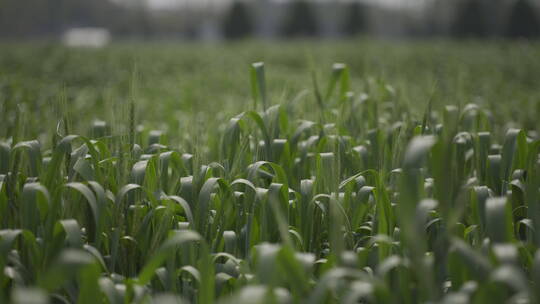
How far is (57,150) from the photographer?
1.76 meters

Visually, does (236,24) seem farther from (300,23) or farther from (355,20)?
(355,20)

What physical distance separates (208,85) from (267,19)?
72.8 metres

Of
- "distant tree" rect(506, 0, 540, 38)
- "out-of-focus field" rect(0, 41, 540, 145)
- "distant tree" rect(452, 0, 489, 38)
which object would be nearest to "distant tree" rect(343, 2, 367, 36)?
"distant tree" rect(452, 0, 489, 38)

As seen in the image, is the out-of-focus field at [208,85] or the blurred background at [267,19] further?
the blurred background at [267,19]

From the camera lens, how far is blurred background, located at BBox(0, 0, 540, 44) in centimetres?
4025

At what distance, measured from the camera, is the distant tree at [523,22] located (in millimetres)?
35969

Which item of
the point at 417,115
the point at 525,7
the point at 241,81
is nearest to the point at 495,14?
the point at 525,7

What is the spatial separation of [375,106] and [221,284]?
2.07m

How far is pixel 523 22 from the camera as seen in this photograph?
1421 inches

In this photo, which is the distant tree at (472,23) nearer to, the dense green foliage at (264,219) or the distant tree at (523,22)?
the distant tree at (523,22)

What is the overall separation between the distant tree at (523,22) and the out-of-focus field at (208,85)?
2757 centimetres

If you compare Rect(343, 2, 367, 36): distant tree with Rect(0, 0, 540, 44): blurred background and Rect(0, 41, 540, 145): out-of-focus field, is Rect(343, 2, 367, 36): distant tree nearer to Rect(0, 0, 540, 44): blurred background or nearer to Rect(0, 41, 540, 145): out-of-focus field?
Rect(0, 0, 540, 44): blurred background

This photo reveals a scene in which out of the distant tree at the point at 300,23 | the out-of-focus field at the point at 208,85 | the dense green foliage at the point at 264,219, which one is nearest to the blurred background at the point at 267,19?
the distant tree at the point at 300,23

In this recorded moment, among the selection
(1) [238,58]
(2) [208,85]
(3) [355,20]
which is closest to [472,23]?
(3) [355,20]
